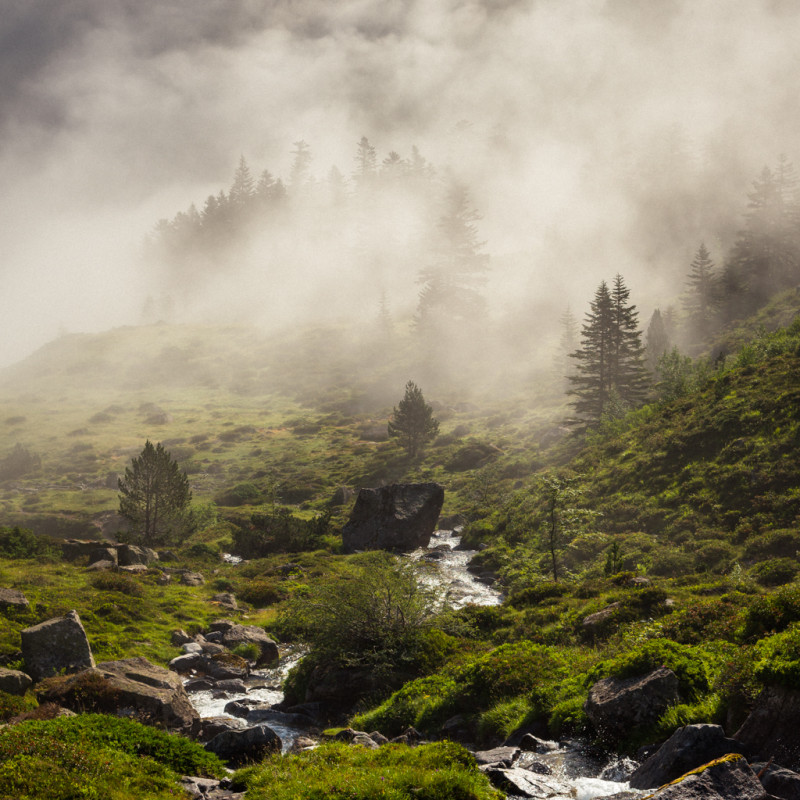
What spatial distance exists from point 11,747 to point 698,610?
51.2ft

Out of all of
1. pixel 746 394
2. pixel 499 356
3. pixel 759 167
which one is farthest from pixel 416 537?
pixel 759 167

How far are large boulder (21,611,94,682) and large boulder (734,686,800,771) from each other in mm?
17302

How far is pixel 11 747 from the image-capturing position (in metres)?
8.52

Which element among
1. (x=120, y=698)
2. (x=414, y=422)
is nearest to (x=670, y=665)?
(x=120, y=698)

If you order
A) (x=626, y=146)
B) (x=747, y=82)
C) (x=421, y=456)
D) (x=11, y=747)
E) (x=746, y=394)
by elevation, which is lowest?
(x=11, y=747)

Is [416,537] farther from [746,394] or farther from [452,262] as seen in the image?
[452,262]

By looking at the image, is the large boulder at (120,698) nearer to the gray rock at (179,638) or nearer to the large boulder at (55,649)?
the large boulder at (55,649)

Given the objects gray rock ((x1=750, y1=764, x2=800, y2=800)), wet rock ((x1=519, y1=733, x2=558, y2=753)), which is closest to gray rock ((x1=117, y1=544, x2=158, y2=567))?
wet rock ((x1=519, y1=733, x2=558, y2=753))

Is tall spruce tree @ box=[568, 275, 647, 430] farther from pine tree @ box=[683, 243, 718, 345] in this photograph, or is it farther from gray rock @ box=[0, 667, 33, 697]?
gray rock @ box=[0, 667, 33, 697]

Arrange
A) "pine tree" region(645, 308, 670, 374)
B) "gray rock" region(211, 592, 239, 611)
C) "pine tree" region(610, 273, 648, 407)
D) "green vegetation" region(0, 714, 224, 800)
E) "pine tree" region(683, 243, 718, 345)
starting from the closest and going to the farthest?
"green vegetation" region(0, 714, 224, 800) < "gray rock" region(211, 592, 239, 611) < "pine tree" region(610, 273, 648, 407) < "pine tree" region(645, 308, 670, 374) < "pine tree" region(683, 243, 718, 345)

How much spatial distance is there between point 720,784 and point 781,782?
77cm

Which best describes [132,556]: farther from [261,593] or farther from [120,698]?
[120,698]

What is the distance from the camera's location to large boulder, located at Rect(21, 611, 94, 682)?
15945mm

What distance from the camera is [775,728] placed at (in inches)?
317
